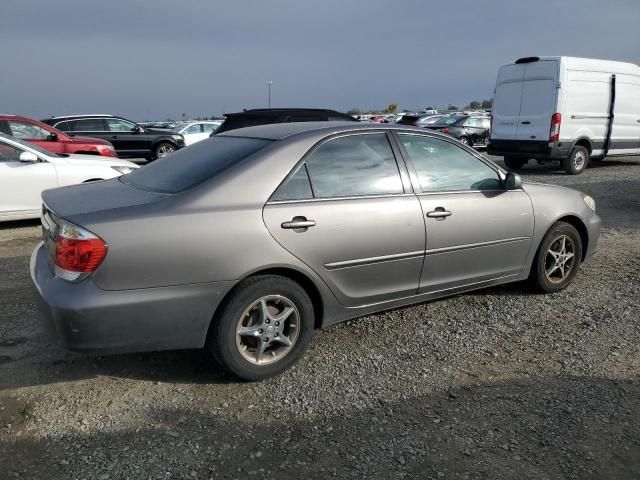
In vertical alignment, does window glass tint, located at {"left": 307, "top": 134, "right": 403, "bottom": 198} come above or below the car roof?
below

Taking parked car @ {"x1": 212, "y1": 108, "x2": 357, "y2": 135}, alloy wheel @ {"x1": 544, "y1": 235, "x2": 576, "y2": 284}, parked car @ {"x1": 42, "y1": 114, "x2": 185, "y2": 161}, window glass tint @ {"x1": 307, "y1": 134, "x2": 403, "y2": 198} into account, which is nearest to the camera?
window glass tint @ {"x1": 307, "y1": 134, "x2": 403, "y2": 198}

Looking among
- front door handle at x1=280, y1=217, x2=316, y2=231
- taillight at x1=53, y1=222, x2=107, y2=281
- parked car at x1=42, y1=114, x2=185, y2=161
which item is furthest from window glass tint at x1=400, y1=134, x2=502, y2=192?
parked car at x1=42, y1=114, x2=185, y2=161

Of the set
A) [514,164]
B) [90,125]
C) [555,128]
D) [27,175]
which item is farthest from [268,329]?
[90,125]

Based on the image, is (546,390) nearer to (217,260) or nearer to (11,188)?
(217,260)

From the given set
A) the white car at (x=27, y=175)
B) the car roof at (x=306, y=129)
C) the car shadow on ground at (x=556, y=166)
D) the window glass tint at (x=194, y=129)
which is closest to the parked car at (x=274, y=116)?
the white car at (x=27, y=175)

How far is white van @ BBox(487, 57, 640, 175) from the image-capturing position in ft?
38.2

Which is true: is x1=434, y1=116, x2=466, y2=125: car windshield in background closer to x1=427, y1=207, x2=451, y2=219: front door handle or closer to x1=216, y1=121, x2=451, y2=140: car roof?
x1=216, y1=121, x2=451, y2=140: car roof

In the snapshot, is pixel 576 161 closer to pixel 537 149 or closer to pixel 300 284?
pixel 537 149

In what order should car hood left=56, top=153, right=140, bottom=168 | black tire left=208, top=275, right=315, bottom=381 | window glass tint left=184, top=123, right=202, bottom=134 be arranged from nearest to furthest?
black tire left=208, top=275, right=315, bottom=381 < car hood left=56, top=153, right=140, bottom=168 < window glass tint left=184, top=123, right=202, bottom=134

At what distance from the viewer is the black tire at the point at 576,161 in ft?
40.4

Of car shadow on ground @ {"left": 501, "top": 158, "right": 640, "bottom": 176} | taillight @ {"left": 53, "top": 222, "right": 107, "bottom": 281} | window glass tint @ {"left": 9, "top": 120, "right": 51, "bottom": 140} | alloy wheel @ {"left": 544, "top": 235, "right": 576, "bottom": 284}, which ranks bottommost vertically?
car shadow on ground @ {"left": 501, "top": 158, "right": 640, "bottom": 176}

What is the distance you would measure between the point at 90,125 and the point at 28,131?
5243 millimetres

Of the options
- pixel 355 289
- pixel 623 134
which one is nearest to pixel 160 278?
pixel 355 289

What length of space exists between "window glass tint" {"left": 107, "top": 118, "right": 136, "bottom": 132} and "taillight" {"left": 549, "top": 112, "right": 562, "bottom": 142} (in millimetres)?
11414
